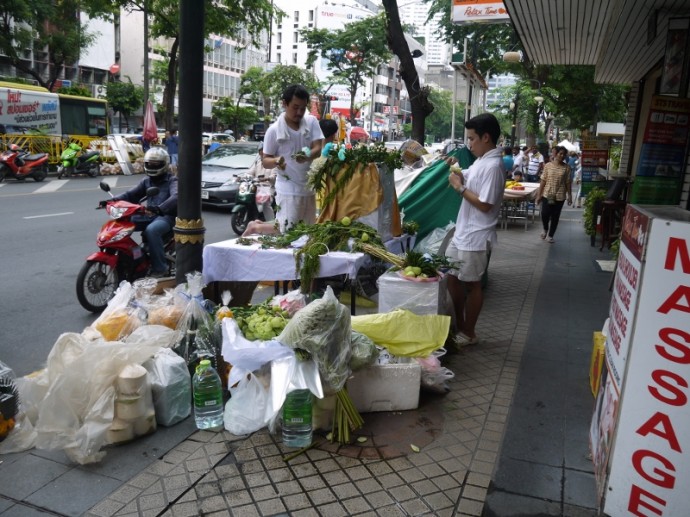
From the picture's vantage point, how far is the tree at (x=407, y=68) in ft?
33.1

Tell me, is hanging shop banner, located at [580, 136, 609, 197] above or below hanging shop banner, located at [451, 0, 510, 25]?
below

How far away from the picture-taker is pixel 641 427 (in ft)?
8.23

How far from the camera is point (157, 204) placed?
657 cm

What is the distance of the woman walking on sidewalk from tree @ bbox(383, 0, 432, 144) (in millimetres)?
2736

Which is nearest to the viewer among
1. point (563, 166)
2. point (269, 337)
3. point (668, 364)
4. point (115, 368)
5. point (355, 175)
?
point (668, 364)

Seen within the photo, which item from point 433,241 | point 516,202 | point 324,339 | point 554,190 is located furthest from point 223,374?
point 516,202

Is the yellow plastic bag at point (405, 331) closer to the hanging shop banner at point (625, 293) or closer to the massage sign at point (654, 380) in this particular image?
the hanging shop banner at point (625, 293)

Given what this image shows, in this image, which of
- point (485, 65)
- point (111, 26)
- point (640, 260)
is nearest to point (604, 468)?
point (640, 260)

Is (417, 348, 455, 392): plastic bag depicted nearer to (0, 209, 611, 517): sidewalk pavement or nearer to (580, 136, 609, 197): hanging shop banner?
(0, 209, 611, 517): sidewalk pavement

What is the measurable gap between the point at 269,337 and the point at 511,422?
1.70m

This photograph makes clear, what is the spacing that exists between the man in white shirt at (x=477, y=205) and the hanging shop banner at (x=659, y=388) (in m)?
2.35

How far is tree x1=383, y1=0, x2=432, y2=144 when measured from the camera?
10.1 metres

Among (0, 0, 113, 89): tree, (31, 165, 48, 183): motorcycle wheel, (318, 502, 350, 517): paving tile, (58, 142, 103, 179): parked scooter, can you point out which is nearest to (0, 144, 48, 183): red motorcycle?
(31, 165, 48, 183): motorcycle wheel

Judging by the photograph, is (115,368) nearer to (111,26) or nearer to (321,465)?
(321,465)
